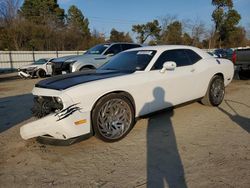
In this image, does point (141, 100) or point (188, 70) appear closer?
point (141, 100)

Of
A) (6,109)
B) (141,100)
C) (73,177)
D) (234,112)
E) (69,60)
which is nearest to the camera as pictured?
(73,177)

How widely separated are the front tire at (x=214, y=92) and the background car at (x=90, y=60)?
5073 millimetres

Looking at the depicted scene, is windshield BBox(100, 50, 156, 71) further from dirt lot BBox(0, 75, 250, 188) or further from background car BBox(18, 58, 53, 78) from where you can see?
background car BBox(18, 58, 53, 78)

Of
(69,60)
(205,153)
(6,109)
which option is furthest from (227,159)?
(69,60)

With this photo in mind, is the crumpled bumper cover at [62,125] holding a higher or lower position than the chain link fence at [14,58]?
higher

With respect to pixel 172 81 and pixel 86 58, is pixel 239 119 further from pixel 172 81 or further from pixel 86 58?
pixel 86 58

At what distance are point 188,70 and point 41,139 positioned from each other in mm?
3360

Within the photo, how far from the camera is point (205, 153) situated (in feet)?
12.6

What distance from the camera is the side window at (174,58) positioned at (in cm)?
527

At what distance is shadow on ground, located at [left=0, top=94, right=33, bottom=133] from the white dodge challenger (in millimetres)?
1643

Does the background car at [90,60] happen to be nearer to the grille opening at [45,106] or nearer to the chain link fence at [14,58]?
the grille opening at [45,106]

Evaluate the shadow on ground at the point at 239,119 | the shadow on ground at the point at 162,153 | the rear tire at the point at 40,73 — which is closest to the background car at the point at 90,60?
the shadow on ground at the point at 162,153

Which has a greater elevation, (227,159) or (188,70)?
(188,70)

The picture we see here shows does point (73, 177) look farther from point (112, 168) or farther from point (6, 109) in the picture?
point (6, 109)
